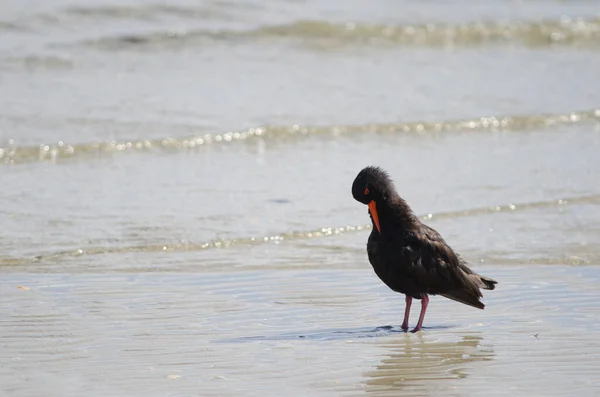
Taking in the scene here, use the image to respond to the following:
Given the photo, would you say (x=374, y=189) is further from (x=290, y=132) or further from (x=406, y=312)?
(x=290, y=132)

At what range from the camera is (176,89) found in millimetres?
13555

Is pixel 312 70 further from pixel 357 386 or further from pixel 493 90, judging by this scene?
pixel 357 386

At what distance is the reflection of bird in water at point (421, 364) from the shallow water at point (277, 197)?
17 mm

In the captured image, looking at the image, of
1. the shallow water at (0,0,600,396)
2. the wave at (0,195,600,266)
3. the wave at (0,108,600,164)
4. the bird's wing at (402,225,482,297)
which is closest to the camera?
the shallow water at (0,0,600,396)

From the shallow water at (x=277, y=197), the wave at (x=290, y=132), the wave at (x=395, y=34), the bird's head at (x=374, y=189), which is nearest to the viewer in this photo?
the shallow water at (x=277, y=197)

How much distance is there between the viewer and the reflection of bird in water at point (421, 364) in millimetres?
5320

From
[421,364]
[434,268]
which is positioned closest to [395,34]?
[434,268]

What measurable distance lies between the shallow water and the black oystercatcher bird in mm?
213

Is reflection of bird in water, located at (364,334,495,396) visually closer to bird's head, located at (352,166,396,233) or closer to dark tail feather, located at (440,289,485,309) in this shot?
dark tail feather, located at (440,289,485,309)

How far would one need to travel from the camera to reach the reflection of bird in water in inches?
209

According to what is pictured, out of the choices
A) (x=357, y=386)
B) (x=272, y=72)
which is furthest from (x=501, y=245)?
(x=272, y=72)

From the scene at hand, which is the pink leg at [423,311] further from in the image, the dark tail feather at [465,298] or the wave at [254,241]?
the wave at [254,241]

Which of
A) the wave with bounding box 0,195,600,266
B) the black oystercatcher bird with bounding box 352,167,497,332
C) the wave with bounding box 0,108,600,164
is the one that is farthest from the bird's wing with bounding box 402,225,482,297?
the wave with bounding box 0,108,600,164

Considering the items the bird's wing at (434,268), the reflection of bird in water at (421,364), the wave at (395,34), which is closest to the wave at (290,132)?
the wave at (395,34)
